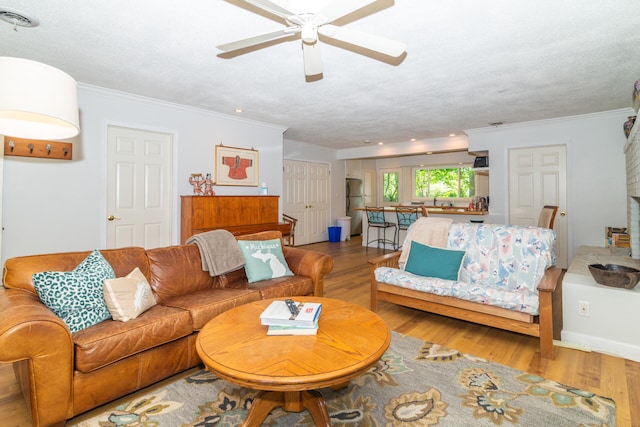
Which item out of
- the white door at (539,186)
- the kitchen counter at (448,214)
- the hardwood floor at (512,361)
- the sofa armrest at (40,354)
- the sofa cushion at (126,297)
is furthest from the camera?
the kitchen counter at (448,214)

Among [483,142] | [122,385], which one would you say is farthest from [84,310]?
[483,142]

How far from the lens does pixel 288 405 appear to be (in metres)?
1.60

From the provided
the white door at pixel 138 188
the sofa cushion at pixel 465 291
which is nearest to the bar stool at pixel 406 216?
the sofa cushion at pixel 465 291

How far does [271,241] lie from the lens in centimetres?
318

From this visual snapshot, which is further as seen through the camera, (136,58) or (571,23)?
(136,58)

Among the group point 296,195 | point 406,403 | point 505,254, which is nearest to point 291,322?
point 406,403

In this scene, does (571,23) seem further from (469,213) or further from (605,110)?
(469,213)

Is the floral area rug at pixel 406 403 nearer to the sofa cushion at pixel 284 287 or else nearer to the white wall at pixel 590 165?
the sofa cushion at pixel 284 287

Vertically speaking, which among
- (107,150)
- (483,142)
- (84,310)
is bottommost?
(84,310)

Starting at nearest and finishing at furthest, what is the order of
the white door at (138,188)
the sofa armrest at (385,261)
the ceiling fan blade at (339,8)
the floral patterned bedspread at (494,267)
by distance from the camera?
the ceiling fan blade at (339,8), the floral patterned bedspread at (494,267), the sofa armrest at (385,261), the white door at (138,188)

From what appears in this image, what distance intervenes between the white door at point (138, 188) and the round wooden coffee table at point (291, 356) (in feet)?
9.77

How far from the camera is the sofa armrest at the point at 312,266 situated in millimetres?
3059

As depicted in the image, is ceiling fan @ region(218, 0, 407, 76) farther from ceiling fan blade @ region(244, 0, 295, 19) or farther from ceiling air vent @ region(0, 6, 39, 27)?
ceiling air vent @ region(0, 6, 39, 27)

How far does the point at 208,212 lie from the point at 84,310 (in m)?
2.77
